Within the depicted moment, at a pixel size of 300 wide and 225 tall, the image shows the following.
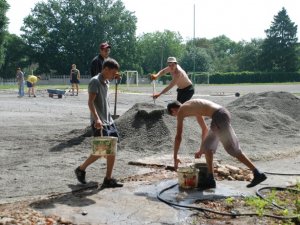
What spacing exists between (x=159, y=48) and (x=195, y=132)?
98.2m

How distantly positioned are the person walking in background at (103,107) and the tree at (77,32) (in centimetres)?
7108

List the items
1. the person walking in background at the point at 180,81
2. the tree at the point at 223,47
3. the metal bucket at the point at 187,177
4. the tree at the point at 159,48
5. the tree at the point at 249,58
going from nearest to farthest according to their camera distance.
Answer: the metal bucket at the point at 187,177 → the person walking in background at the point at 180,81 → the tree at the point at 249,58 → the tree at the point at 159,48 → the tree at the point at 223,47

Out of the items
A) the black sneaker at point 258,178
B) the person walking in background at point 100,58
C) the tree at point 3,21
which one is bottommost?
the black sneaker at point 258,178

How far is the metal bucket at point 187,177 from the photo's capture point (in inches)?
244

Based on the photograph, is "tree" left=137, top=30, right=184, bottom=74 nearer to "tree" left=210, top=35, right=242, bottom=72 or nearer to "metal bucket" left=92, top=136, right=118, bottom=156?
"tree" left=210, top=35, right=242, bottom=72

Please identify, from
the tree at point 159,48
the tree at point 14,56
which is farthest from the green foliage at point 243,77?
the tree at point 14,56

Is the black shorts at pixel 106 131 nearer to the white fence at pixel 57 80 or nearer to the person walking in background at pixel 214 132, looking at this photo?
the person walking in background at pixel 214 132

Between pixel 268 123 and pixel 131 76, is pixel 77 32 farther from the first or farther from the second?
pixel 268 123

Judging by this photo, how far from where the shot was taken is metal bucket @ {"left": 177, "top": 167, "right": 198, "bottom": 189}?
620 cm

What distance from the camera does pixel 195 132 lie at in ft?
33.5

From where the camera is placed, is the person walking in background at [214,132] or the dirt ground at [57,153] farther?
the dirt ground at [57,153]

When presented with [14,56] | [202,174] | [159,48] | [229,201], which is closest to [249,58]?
[159,48]

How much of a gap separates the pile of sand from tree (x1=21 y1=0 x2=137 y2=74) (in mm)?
65539

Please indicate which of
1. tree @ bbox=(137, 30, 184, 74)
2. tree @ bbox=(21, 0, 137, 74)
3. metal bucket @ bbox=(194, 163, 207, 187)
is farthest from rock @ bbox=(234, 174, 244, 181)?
tree @ bbox=(137, 30, 184, 74)
